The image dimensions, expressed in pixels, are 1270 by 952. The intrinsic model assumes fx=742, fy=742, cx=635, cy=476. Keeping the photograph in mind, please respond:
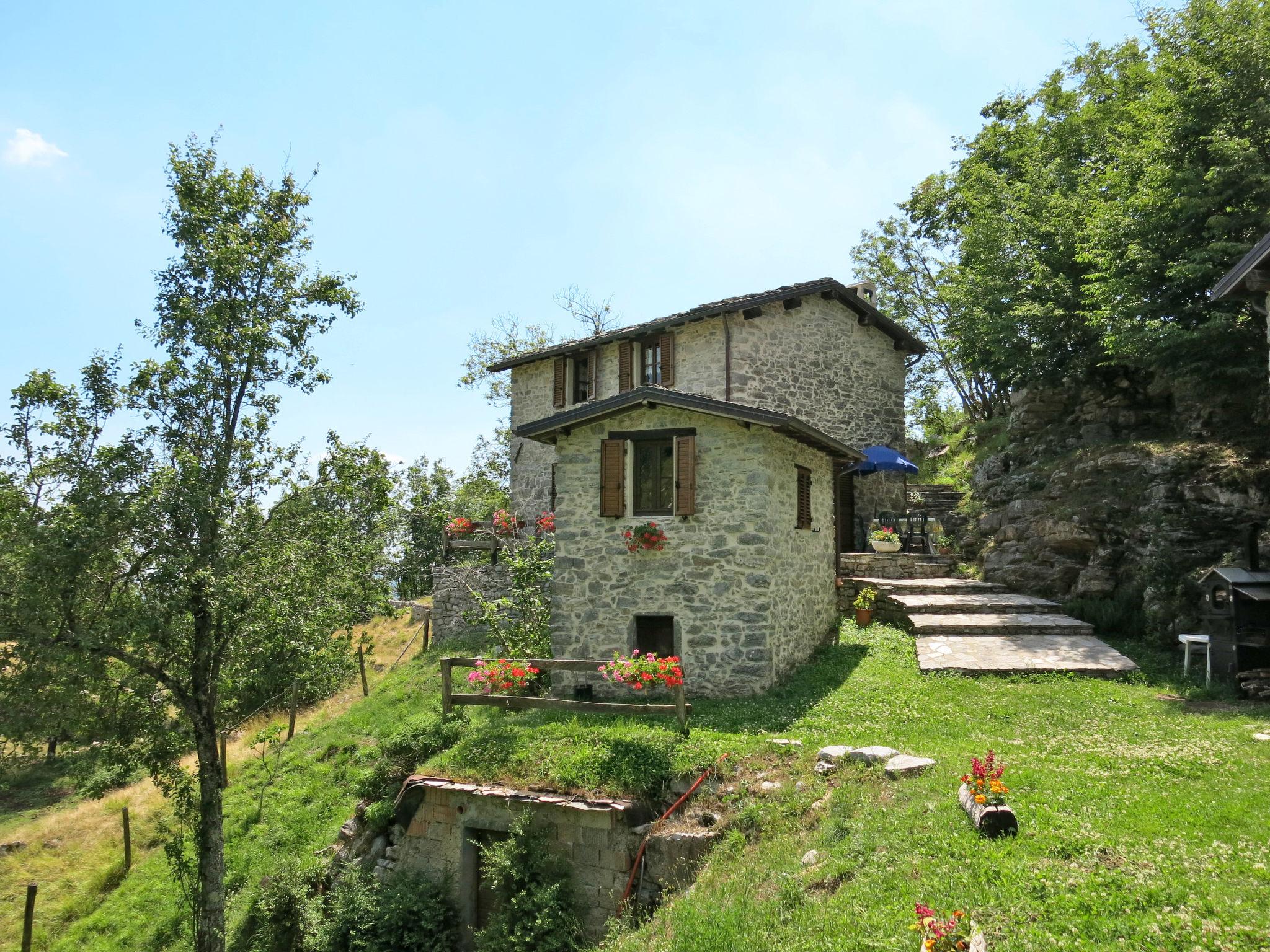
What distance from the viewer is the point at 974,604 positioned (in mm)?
13969

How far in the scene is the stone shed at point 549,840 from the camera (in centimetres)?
778

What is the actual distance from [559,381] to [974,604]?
1129 cm

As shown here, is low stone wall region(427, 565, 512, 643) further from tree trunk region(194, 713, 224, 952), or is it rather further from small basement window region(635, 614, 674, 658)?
tree trunk region(194, 713, 224, 952)

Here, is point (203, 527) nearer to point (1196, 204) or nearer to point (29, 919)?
point (29, 919)

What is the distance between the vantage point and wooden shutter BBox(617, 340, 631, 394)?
61.2 feet

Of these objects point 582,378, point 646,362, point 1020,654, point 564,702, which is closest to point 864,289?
point 646,362

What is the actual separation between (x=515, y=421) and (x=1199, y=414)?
15556mm

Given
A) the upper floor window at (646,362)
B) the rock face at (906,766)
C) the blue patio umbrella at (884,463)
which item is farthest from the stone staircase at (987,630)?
the upper floor window at (646,362)

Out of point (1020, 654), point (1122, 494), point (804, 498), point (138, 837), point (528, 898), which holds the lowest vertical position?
point (138, 837)

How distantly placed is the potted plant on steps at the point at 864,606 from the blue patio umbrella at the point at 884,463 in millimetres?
3847

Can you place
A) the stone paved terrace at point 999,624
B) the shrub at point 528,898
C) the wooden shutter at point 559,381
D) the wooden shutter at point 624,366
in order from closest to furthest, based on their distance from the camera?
the shrub at point 528,898 → the stone paved terrace at point 999,624 → the wooden shutter at point 624,366 → the wooden shutter at point 559,381

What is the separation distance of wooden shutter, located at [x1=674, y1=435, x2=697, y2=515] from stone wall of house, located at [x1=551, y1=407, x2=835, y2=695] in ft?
0.38

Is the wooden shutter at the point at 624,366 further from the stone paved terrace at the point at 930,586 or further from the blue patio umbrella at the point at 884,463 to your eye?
the stone paved terrace at the point at 930,586

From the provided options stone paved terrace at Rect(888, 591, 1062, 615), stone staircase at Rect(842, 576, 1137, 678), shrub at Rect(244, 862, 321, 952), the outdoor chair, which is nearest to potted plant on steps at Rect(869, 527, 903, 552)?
the outdoor chair
